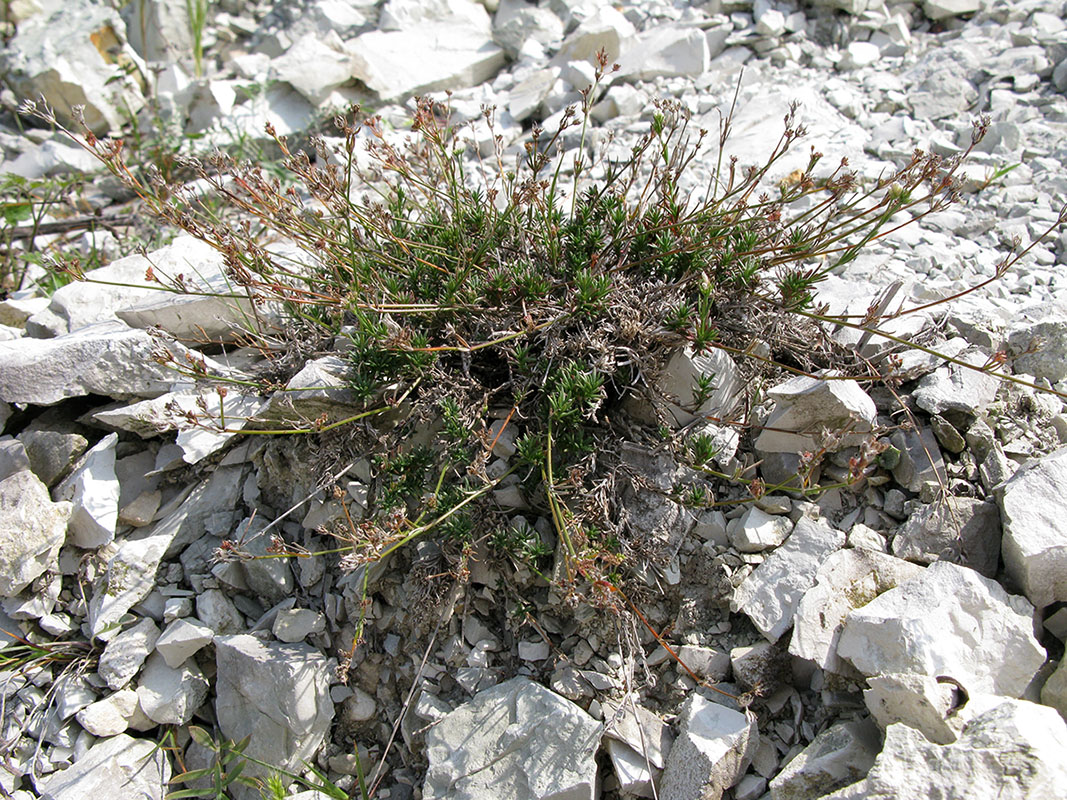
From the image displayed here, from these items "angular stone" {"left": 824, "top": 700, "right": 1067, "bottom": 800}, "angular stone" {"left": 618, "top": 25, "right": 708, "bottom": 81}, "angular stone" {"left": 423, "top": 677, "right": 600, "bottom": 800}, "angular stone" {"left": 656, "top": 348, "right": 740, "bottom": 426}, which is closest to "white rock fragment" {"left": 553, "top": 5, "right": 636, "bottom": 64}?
"angular stone" {"left": 618, "top": 25, "right": 708, "bottom": 81}

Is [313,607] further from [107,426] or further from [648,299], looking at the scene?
[648,299]

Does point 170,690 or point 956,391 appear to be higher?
point 956,391

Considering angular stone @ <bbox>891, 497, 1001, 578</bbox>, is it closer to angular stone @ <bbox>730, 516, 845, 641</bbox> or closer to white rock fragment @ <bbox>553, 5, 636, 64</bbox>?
angular stone @ <bbox>730, 516, 845, 641</bbox>

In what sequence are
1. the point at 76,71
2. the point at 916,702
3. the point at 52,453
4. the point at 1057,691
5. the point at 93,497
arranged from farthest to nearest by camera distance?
the point at 76,71 < the point at 52,453 < the point at 93,497 < the point at 1057,691 < the point at 916,702

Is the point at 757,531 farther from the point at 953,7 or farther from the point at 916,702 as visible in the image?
the point at 953,7

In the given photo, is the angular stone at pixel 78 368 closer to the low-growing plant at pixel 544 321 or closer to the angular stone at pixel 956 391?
the low-growing plant at pixel 544 321

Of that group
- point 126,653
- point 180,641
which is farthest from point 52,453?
point 180,641
